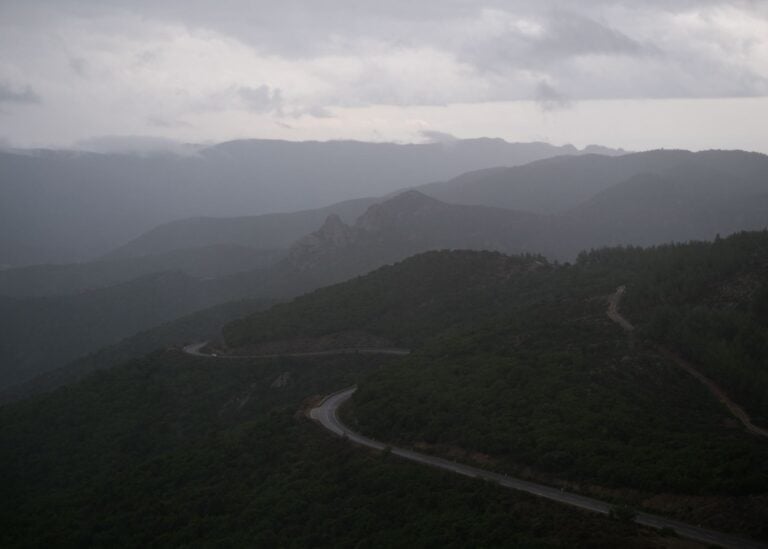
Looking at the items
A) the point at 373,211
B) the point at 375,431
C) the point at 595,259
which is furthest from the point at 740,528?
the point at 373,211

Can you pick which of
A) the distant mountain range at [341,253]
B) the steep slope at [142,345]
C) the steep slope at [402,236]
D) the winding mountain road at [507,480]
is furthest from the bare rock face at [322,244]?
the winding mountain road at [507,480]

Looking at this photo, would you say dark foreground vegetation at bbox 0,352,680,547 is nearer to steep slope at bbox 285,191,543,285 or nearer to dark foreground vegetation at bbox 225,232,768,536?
dark foreground vegetation at bbox 225,232,768,536

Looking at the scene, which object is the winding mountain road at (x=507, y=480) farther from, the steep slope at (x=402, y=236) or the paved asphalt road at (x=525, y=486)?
the steep slope at (x=402, y=236)

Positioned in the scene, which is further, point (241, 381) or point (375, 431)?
point (241, 381)

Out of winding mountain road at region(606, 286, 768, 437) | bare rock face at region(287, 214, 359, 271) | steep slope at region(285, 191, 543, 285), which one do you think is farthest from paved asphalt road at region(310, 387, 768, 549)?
bare rock face at region(287, 214, 359, 271)

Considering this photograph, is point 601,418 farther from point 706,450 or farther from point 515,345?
point 515,345
